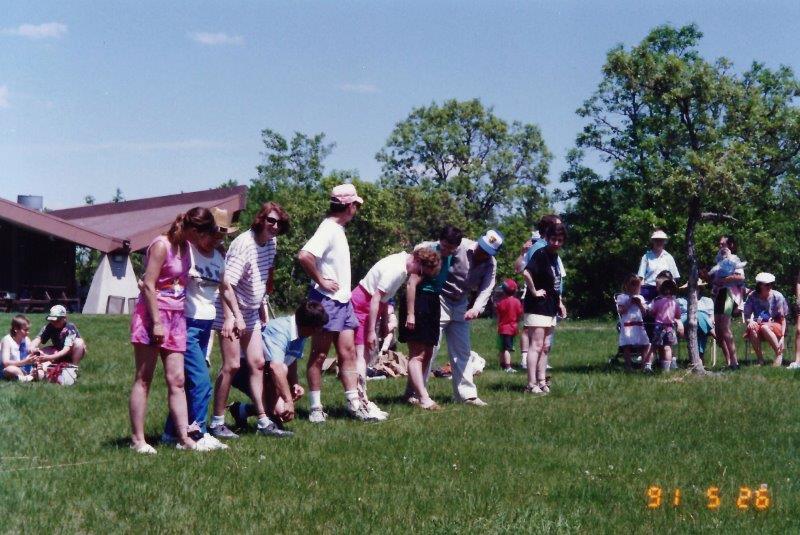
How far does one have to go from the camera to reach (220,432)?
302 inches

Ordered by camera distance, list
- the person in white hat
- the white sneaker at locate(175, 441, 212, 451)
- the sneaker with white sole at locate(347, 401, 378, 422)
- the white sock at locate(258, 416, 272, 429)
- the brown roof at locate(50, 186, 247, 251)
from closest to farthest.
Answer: the white sneaker at locate(175, 441, 212, 451)
the white sock at locate(258, 416, 272, 429)
the sneaker with white sole at locate(347, 401, 378, 422)
the person in white hat
the brown roof at locate(50, 186, 247, 251)

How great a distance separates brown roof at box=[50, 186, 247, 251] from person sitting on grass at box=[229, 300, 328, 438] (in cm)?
2325

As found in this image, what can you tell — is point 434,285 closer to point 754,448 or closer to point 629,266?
point 754,448

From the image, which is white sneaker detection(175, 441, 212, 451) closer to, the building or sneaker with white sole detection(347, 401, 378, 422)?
sneaker with white sole detection(347, 401, 378, 422)

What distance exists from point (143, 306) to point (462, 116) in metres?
58.2

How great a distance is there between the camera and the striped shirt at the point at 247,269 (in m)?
7.69

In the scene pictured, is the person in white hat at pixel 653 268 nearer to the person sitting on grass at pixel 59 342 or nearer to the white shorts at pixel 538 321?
the white shorts at pixel 538 321

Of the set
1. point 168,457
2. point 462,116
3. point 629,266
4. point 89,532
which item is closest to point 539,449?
→ point 168,457

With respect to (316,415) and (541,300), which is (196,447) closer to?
(316,415)

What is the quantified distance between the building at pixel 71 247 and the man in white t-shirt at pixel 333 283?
22.5 m

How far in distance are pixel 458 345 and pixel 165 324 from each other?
147 inches

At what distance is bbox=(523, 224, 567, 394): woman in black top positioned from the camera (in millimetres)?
10500

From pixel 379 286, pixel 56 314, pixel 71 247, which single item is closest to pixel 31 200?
pixel 71 247
